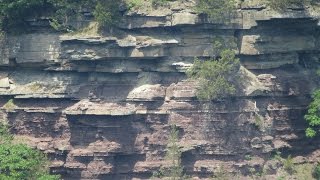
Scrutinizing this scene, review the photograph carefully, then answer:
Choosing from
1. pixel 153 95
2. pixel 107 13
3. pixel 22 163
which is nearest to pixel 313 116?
pixel 153 95

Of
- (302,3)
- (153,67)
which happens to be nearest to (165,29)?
(153,67)

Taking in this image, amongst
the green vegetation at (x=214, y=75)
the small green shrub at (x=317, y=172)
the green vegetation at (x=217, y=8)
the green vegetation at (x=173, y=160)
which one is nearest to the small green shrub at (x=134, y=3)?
the green vegetation at (x=217, y=8)

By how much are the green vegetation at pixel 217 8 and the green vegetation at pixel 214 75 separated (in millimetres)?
2162

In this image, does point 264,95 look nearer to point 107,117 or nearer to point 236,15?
point 236,15

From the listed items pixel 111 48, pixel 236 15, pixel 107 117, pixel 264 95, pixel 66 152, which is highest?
pixel 236 15

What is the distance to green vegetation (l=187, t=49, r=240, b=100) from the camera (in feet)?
99.7

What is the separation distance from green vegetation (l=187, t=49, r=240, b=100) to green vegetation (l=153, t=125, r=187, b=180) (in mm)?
2706

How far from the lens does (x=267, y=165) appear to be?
30.9 m

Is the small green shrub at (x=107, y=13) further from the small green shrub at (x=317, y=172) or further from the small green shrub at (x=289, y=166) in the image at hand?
the small green shrub at (x=317, y=172)

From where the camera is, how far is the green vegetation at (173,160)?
98.7 feet

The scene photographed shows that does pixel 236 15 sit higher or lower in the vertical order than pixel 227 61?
higher

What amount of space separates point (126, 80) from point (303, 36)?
35.8ft

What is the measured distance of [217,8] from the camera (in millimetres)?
30750

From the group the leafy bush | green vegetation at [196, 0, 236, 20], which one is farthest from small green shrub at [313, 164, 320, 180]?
the leafy bush
